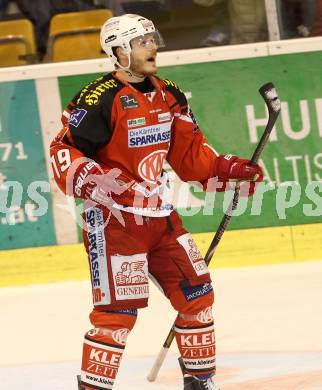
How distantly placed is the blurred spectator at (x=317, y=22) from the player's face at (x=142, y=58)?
2924 mm

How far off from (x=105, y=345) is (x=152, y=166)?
756mm

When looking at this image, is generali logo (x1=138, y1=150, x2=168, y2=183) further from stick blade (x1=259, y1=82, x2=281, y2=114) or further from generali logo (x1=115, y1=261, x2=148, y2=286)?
stick blade (x1=259, y1=82, x2=281, y2=114)

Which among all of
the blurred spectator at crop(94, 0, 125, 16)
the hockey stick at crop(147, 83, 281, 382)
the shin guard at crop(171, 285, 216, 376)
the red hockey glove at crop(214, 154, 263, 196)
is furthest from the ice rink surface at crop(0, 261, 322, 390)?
the blurred spectator at crop(94, 0, 125, 16)

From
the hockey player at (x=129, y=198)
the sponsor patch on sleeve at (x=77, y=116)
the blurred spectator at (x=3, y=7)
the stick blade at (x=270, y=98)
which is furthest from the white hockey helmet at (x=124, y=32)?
the blurred spectator at (x=3, y=7)

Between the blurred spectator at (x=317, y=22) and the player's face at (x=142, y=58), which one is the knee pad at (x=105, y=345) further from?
the blurred spectator at (x=317, y=22)

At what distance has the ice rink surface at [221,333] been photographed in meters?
6.17

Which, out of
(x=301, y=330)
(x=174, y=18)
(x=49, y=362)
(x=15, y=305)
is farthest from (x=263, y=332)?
(x=174, y=18)

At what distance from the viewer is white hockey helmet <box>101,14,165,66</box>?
18.3 ft

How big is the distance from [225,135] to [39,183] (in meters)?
1.18

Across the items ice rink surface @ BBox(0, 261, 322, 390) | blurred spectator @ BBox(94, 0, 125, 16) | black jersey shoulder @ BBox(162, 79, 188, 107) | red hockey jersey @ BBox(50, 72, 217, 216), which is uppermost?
blurred spectator @ BBox(94, 0, 125, 16)

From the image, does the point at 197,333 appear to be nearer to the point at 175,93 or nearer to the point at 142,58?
the point at 175,93

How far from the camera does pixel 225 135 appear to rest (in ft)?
27.4

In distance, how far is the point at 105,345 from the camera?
5.44 meters

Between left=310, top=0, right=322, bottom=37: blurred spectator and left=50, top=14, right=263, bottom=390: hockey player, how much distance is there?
2754 mm
